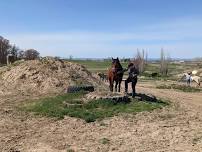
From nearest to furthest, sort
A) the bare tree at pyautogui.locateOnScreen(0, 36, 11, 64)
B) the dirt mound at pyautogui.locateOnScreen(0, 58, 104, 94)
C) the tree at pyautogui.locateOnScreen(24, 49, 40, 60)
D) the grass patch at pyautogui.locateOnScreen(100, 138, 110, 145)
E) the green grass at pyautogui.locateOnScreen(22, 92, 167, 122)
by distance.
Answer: the grass patch at pyautogui.locateOnScreen(100, 138, 110, 145)
the green grass at pyautogui.locateOnScreen(22, 92, 167, 122)
the dirt mound at pyautogui.locateOnScreen(0, 58, 104, 94)
the tree at pyautogui.locateOnScreen(24, 49, 40, 60)
the bare tree at pyautogui.locateOnScreen(0, 36, 11, 64)

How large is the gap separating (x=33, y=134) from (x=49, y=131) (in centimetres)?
64

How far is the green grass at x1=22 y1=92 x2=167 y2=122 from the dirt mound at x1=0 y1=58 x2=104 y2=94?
3286 mm

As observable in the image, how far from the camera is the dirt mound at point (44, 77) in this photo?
2308 cm

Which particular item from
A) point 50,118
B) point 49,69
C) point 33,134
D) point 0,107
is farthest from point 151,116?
point 49,69

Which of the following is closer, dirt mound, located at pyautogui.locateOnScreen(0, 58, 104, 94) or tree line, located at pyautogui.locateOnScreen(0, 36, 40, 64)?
dirt mound, located at pyautogui.locateOnScreen(0, 58, 104, 94)

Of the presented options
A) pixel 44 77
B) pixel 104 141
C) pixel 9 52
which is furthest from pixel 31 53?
pixel 104 141

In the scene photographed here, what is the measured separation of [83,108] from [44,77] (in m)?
6.98

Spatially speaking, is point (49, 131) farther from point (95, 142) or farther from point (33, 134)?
point (95, 142)

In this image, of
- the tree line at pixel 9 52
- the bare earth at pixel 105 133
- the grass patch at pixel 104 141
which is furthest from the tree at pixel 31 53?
the grass patch at pixel 104 141

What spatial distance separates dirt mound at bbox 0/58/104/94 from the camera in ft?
75.7

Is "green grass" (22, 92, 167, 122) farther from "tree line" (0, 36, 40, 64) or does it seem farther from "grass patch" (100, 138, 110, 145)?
"tree line" (0, 36, 40, 64)

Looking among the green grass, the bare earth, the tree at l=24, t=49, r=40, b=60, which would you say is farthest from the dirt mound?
the tree at l=24, t=49, r=40, b=60

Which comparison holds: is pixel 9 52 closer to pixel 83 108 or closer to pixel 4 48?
pixel 4 48

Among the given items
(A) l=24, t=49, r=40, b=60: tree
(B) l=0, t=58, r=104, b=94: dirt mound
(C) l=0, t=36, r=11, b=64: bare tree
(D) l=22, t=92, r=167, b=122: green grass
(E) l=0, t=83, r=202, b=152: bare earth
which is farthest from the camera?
(C) l=0, t=36, r=11, b=64: bare tree
